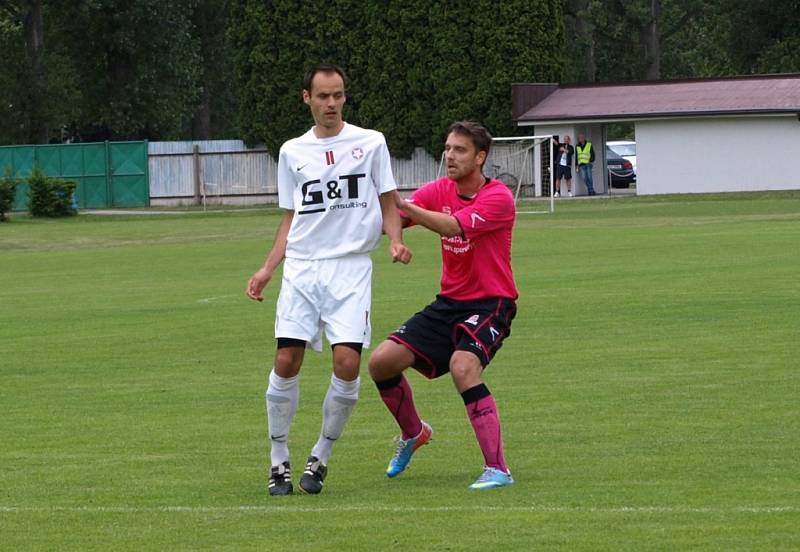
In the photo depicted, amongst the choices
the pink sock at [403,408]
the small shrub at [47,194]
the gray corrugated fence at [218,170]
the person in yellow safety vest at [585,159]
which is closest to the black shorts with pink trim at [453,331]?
the pink sock at [403,408]

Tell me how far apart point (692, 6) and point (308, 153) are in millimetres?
81651

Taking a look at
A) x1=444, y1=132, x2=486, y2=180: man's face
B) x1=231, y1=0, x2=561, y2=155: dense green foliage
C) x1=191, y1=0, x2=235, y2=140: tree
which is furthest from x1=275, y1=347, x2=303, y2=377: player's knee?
x1=191, y1=0, x2=235, y2=140: tree

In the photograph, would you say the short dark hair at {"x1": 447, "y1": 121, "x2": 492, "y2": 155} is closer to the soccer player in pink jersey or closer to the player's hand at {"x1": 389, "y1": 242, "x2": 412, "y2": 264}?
the soccer player in pink jersey

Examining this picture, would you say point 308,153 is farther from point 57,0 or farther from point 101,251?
point 57,0

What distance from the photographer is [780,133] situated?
5584 centimetres

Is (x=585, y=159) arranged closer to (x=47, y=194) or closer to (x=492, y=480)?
(x=47, y=194)

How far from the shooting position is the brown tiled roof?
56156 millimetres

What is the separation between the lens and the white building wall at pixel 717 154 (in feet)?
184

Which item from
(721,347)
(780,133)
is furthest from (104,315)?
(780,133)

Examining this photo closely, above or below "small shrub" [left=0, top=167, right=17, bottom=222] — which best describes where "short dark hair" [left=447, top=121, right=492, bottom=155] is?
below

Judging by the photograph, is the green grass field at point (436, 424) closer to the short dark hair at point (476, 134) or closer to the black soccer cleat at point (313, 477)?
the black soccer cleat at point (313, 477)

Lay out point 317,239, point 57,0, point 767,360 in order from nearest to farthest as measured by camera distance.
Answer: point 317,239 < point 767,360 < point 57,0

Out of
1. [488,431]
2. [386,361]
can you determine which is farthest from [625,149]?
[488,431]

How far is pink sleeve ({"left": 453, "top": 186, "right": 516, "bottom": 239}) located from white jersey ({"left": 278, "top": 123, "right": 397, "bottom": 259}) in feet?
1.41
